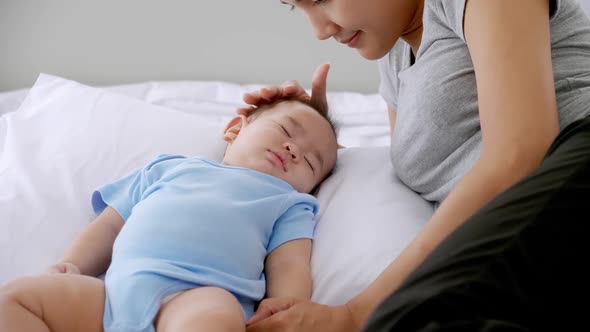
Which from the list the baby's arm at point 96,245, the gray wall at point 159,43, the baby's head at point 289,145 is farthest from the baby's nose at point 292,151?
the gray wall at point 159,43

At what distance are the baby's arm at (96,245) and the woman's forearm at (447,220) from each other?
0.45 m

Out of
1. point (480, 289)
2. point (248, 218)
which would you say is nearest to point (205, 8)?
point (248, 218)

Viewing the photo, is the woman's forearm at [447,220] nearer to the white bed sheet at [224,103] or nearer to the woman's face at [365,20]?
the woman's face at [365,20]

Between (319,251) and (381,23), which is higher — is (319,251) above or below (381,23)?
below

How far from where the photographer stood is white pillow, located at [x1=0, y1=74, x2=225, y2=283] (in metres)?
1.12

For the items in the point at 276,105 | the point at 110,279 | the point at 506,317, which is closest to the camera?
the point at 506,317

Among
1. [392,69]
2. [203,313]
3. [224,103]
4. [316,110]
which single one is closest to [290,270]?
[203,313]

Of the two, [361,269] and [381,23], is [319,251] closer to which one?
[361,269]

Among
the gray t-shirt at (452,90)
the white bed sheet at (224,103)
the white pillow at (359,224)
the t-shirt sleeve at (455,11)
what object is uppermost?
the t-shirt sleeve at (455,11)

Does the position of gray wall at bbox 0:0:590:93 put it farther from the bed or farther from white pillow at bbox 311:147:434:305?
white pillow at bbox 311:147:434:305

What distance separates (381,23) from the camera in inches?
45.9

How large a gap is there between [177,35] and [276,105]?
1.00 m

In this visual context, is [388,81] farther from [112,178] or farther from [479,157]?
[112,178]

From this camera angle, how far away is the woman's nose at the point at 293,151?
1.21 metres
